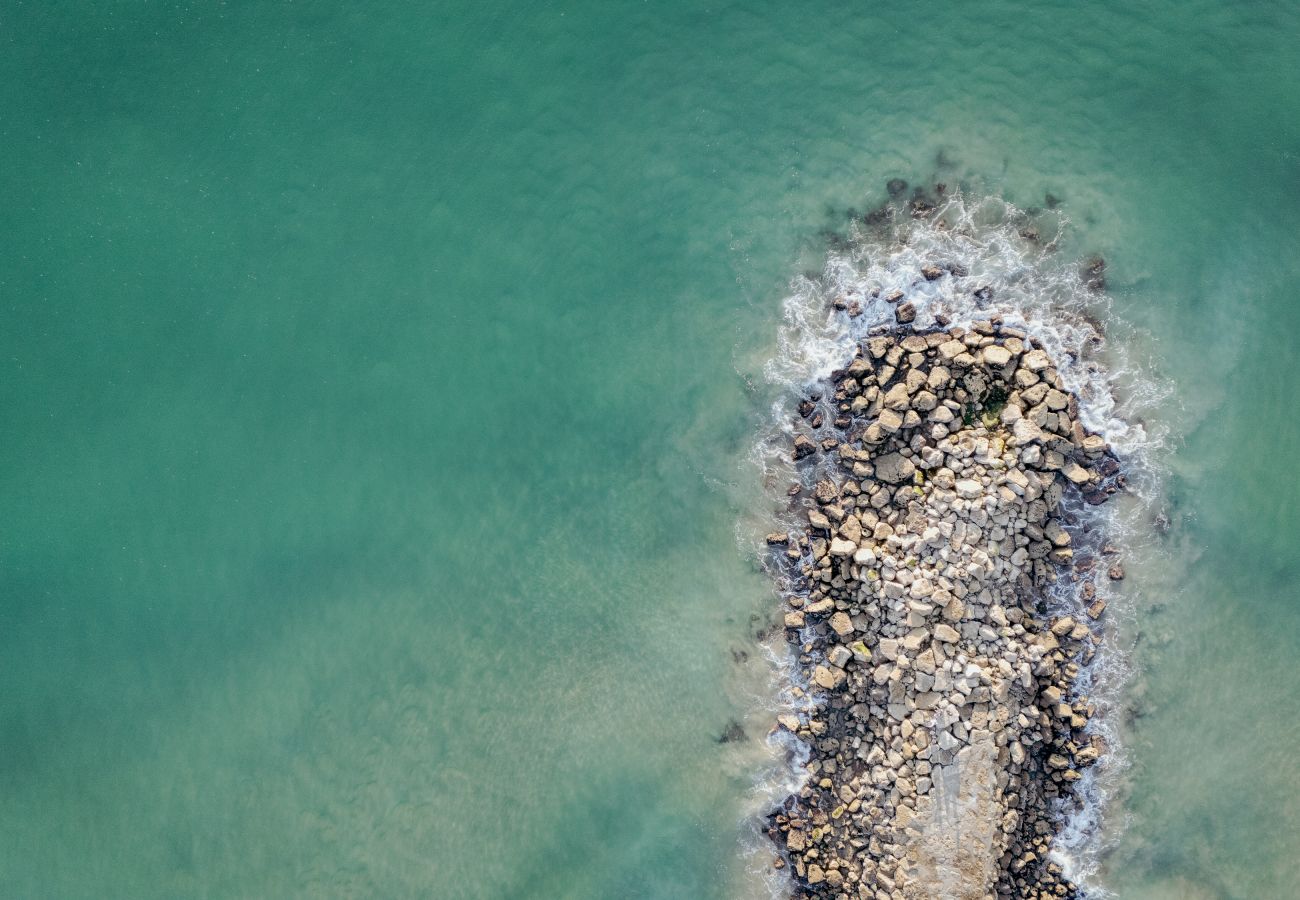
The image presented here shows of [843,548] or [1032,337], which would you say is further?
[1032,337]

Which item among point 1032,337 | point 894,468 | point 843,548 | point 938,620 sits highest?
point 1032,337

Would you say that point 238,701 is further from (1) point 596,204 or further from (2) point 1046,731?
(2) point 1046,731

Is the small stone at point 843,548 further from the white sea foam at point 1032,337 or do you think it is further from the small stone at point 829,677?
the small stone at point 829,677

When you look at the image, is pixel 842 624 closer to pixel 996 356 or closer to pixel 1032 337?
pixel 996 356

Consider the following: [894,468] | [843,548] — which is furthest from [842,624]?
[894,468]

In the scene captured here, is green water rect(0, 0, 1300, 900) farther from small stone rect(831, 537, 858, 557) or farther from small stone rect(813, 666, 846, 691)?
small stone rect(831, 537, 858, 557)

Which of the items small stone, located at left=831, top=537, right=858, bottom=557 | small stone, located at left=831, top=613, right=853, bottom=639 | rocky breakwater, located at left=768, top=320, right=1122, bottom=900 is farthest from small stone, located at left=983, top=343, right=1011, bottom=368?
small stone, located at left=831, top=613, right=853, bottom=639

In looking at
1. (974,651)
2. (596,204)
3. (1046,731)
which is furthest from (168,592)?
(1046,731)
